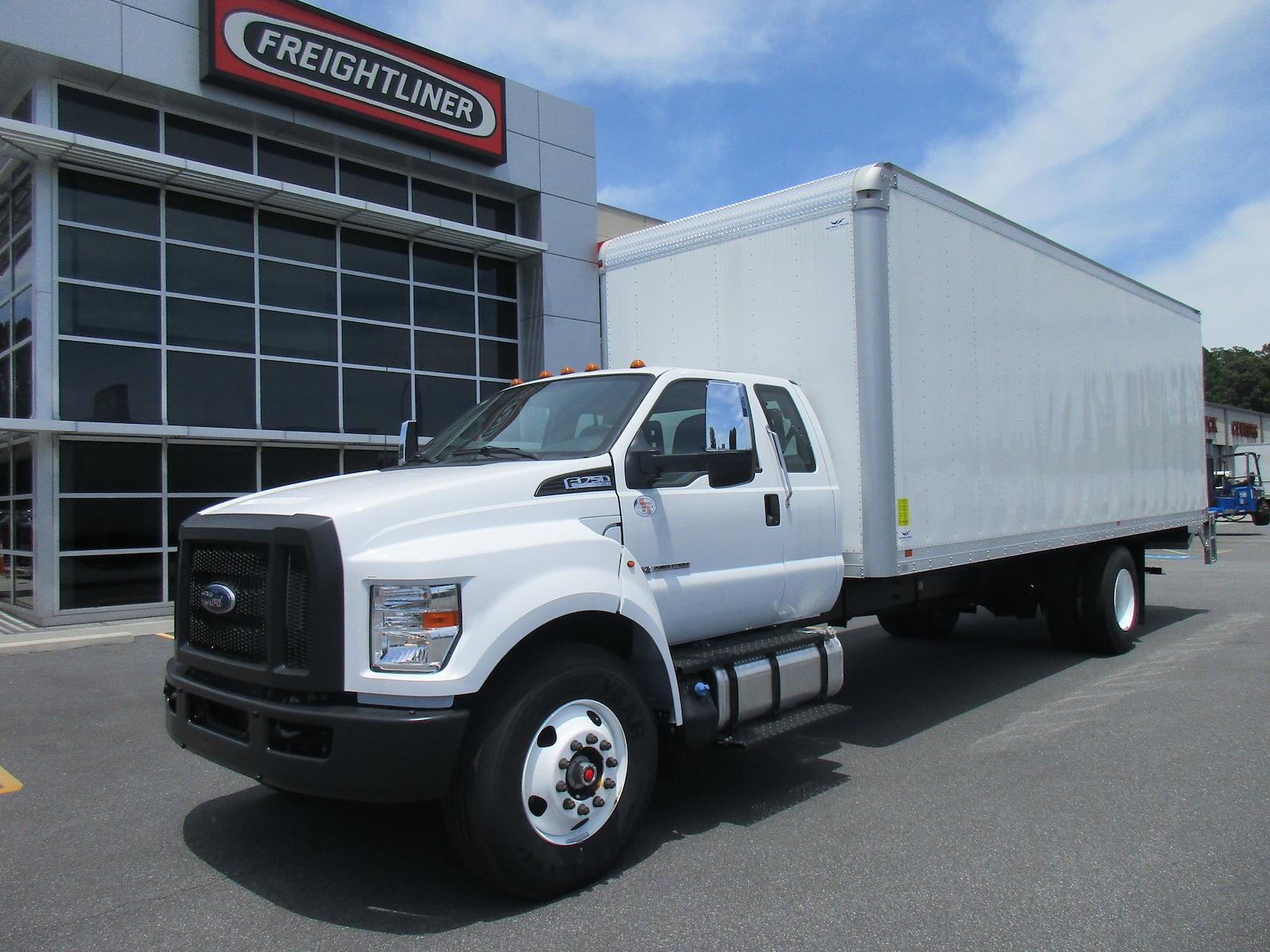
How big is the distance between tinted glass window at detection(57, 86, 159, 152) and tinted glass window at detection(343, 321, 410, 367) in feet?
12.3

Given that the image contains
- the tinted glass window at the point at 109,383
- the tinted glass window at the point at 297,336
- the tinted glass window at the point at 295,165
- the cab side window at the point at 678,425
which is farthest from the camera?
the tinted glass window at the point at 295,165

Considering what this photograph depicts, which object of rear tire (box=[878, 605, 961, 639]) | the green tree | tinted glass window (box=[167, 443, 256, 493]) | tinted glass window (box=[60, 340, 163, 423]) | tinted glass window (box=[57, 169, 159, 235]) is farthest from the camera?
the green tree

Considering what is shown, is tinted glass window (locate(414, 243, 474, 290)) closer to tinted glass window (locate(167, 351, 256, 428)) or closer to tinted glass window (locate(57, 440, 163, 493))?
tinted glass window (locate(167, 351, 256, 428))

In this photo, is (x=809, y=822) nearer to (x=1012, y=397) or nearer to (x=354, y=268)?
(x=1012, y=397)

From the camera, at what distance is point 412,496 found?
12.9 feet

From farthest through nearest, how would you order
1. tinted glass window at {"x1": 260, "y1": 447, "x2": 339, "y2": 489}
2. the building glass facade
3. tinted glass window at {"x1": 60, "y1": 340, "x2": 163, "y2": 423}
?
tinted glass window at {"x1": 260, "y1": 447, "x2": 339, "y2": 489}, tinted glass window at {"x1": 60, "y1": 340, "x2": 163, "y2": 423}, the building glass facade

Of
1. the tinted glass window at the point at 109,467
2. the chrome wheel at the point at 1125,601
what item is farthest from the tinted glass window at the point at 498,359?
the chrome wheel at the point at 1125,601

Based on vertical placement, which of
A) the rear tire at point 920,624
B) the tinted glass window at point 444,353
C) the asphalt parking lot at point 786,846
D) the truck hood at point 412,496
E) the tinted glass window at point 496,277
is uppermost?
the tinted glass window at point 496,277

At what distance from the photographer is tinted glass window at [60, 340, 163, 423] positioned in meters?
12.8

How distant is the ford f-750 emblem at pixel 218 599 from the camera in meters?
3.99

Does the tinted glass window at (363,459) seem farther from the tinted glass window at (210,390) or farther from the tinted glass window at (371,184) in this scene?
the tinted glass window at (371,184)

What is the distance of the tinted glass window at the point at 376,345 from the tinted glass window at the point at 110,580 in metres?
3.84

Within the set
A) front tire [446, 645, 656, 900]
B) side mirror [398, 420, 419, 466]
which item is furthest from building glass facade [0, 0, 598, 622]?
front tire [446, 645, 656, 900]

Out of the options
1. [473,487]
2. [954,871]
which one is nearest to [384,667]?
[473,487]
